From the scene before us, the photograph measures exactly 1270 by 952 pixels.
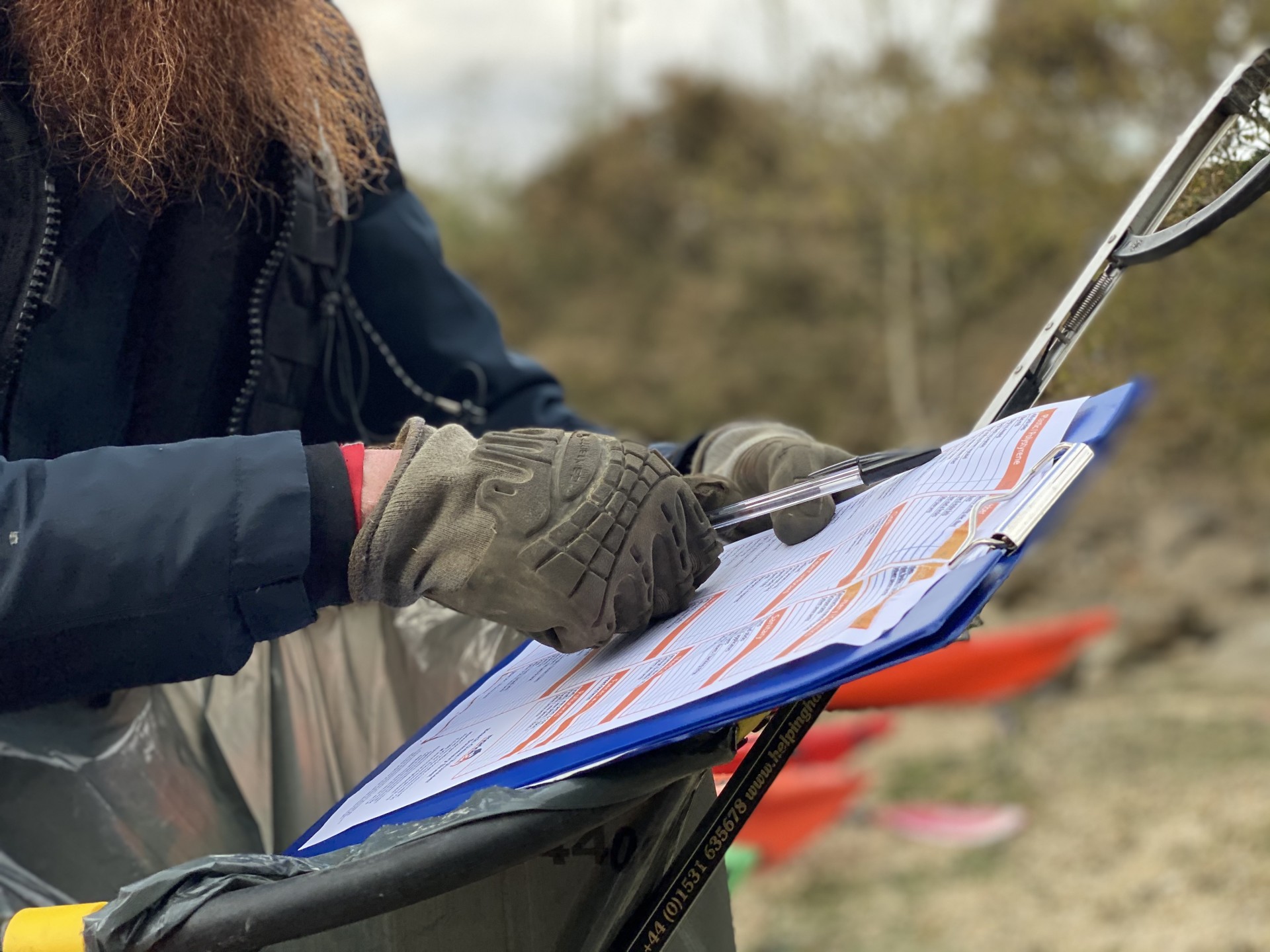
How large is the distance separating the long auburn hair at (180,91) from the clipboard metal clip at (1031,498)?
0.85 meters

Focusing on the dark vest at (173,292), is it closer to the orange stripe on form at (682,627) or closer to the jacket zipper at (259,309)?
the jacket zipper at (259,309)

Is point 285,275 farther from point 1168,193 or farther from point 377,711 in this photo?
point 1168,193

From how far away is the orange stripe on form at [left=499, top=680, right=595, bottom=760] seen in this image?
2.92 feet

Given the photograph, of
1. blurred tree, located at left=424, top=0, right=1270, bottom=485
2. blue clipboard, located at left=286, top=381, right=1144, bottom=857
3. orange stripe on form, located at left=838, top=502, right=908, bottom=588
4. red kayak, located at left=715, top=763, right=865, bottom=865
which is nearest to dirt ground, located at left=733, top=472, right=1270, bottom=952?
red kayak, located at left=715, top=763, right=865, bottom=865

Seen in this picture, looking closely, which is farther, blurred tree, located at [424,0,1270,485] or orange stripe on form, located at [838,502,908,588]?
blurred tree, located at [424,0,1270,485]

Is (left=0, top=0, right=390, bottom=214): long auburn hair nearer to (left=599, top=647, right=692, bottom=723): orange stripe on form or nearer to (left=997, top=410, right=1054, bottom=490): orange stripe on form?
(left=599, top=647, right=692, bottom=723): orange stripe on form

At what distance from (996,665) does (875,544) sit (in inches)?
175

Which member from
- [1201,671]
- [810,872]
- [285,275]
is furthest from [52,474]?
[1201,671]

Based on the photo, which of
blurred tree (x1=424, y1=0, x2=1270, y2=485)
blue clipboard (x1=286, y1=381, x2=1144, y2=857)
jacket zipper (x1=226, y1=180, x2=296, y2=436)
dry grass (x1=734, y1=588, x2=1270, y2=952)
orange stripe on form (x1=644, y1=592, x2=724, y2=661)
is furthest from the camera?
blurred tree (x1=424, y1=0, x2=1270, y2=485)

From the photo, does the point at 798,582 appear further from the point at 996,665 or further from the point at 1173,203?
the point at 996,665

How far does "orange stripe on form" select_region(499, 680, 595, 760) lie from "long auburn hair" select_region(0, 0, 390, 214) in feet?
2.20

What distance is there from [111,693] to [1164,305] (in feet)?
17.6

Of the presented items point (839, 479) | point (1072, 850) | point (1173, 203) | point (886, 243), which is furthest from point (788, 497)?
point (886, 243)

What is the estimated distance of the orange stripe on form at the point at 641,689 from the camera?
2.74 ft
